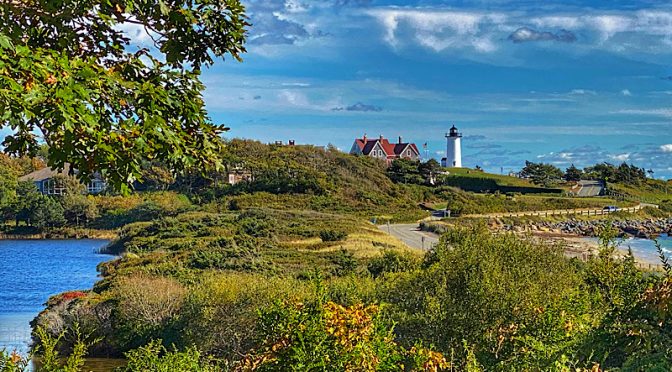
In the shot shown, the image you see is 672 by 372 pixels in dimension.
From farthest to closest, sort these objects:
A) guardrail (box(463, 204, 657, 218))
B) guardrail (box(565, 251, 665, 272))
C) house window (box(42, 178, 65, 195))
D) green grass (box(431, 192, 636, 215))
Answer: house window (box(42, 178, 65, 195)), green grass (box(431, 192, 636, 215)), guardrail (box(463, 204, 657, 218)), guardrail (box(565, 251, 665, 272))

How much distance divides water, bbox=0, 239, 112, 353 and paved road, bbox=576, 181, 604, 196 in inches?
2497

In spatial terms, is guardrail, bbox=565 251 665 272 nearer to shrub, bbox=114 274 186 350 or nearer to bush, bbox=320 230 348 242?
shrub, bbox=114 274 186 350

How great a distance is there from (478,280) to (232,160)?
6263 centimetres

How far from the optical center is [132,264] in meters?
35.7

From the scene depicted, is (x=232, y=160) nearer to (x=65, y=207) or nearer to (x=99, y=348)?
(x=65, y=207)

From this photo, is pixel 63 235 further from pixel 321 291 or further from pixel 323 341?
pixel 323 341

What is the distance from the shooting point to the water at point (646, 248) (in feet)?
158

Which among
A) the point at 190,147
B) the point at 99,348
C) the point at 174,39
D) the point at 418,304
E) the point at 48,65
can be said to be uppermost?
the point at 174,39

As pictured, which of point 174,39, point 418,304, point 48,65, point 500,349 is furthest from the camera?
point 418,304

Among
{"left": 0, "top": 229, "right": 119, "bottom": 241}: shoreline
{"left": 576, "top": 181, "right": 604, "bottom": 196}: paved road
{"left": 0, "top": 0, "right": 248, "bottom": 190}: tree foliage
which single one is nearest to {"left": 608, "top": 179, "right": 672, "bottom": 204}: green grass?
{"left": 576, "top": 181, "right": 604, "bottom": 196}: paved road

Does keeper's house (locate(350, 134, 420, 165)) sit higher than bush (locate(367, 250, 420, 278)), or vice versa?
keeper's house (locate(350, 134, 420, 165))

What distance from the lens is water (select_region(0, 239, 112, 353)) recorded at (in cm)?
2702

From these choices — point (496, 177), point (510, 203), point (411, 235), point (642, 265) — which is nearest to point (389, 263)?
point (642, 265)

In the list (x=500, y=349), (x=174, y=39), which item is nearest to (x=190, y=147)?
(x=174, y=39)
